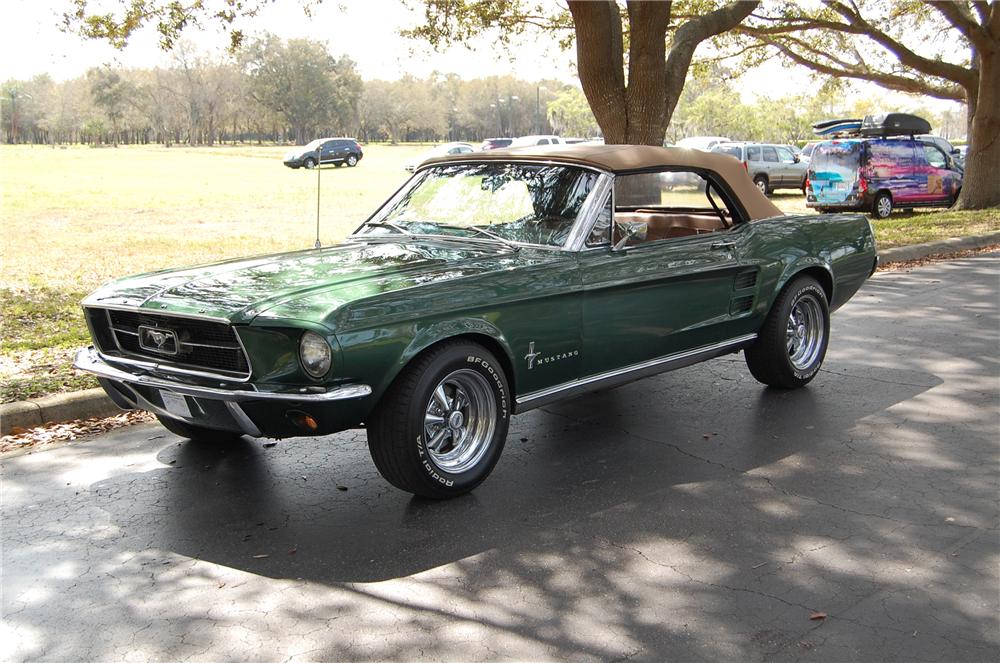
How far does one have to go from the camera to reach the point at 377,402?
4.15 meters

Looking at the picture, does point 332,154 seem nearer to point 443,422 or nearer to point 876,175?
point 876,175

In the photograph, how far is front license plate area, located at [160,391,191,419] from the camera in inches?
167

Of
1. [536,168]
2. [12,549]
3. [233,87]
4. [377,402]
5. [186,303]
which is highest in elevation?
[233,87]

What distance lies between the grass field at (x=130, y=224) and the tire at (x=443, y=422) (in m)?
3.11

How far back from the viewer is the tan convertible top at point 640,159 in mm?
5371

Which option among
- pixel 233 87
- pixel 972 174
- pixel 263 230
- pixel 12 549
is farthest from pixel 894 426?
pixel 233 87

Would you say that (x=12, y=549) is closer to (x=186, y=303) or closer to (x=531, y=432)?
(x=186, y=303)

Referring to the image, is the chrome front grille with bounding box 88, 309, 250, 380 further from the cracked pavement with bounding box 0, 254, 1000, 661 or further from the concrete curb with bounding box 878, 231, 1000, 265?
the concrete curb with bounding box 878, 231, 1000, 265

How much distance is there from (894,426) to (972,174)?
1741 cm

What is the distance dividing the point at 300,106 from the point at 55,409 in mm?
45533

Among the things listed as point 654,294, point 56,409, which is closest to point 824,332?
point 654,294

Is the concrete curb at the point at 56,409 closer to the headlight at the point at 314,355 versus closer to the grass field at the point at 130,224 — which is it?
the grass field at the point at 130,224

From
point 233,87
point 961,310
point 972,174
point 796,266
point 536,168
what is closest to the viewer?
point 536,168

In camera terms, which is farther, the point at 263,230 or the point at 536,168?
the point at 263,230
